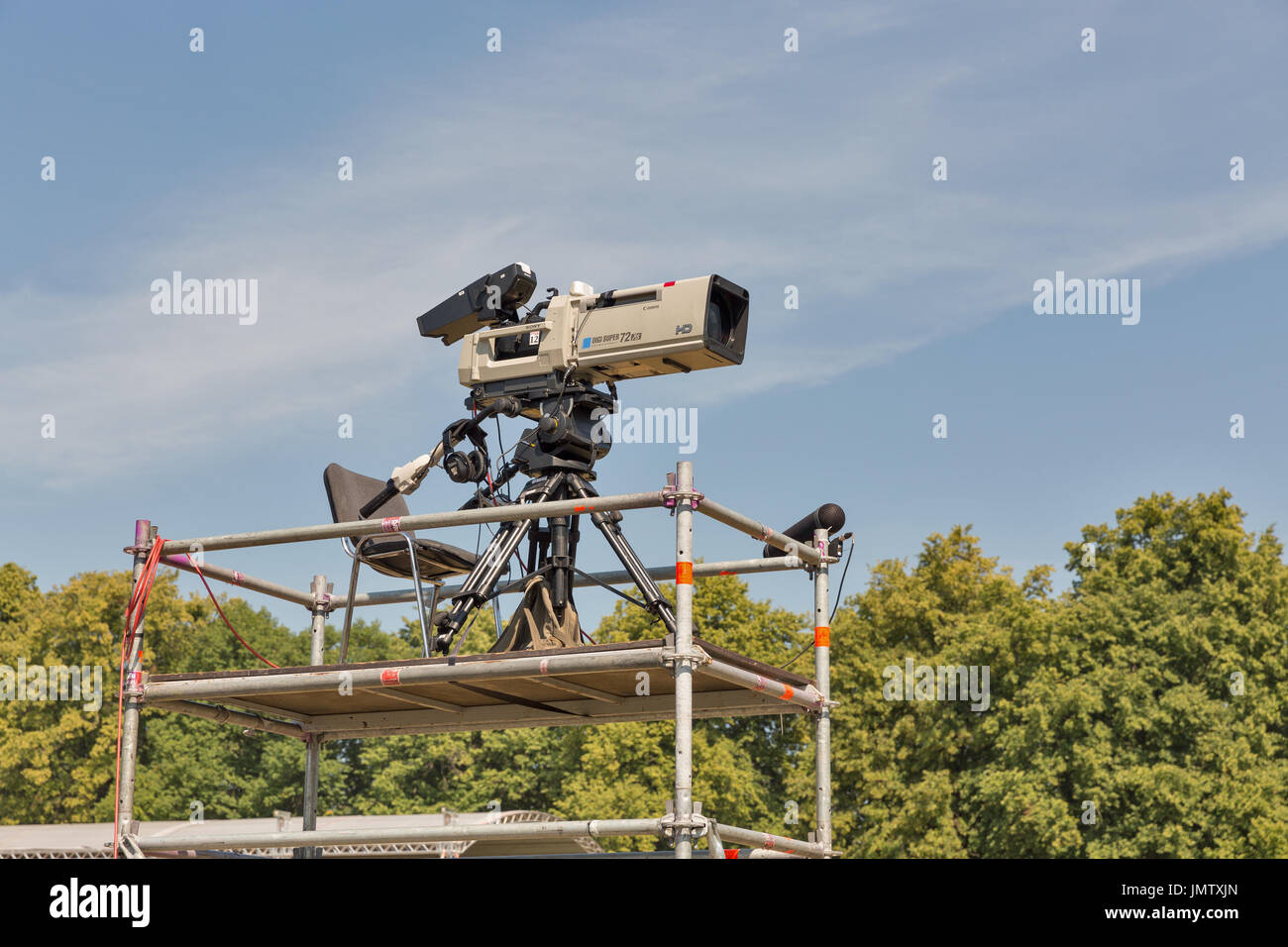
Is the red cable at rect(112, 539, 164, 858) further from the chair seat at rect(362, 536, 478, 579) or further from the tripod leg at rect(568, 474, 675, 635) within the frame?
the tripod leg at rect(568, 474, 675, 635)

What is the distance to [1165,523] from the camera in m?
42.8

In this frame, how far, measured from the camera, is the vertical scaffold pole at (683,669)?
8.45 meters

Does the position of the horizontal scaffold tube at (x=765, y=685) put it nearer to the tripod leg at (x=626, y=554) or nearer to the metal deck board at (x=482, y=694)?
the metal deck board at (x=482, y=694)

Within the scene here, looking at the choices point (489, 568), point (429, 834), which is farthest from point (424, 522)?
point (429, 834)

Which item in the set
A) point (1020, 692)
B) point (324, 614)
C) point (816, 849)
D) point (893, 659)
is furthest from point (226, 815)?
point (816, 849)

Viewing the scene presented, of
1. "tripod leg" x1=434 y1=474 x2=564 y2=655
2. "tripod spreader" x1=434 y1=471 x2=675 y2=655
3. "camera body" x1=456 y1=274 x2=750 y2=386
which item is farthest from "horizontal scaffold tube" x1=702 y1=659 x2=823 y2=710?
"camera body" x1=456 y1=274 x2=750 y2=386

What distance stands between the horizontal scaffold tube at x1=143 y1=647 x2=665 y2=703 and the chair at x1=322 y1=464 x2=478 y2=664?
3.59 feet

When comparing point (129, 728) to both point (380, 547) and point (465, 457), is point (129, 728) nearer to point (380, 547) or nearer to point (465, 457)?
point (380, 547)

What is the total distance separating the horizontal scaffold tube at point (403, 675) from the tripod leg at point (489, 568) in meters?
0.34

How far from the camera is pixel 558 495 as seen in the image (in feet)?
34.5

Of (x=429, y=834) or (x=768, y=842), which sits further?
(x=768, y=842)

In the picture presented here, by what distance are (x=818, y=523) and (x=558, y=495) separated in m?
1.88
